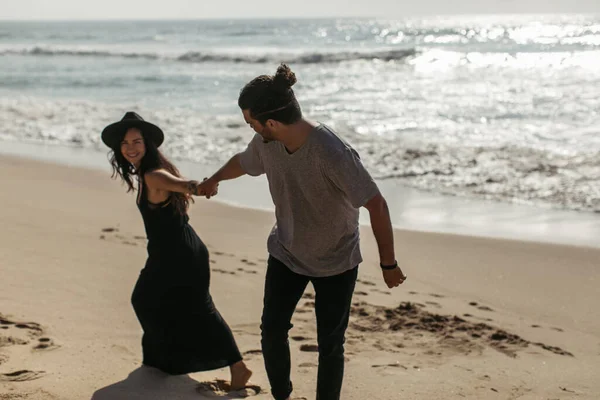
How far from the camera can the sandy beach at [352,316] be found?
12.8ft

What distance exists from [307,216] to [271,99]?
51 centimetres

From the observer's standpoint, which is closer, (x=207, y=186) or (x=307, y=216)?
(x=307, y=216)

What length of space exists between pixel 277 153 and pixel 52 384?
1695mm

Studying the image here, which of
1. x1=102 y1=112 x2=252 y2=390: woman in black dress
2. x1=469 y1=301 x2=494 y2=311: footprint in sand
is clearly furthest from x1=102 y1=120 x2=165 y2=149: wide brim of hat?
x1=469 y1=301 x2=494 y2=311: footprint in sand

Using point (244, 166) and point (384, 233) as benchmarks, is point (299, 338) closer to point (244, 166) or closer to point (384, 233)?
point (244, 166)

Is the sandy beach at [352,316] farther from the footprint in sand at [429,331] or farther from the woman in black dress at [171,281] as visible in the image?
the woman in black dress at [171,281]

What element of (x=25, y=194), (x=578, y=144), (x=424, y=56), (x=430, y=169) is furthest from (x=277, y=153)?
(x=424, y=56)

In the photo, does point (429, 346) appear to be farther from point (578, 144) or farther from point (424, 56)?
point (424, 56)

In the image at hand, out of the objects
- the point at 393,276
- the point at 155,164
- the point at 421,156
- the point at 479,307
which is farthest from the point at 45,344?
the point at 421,156

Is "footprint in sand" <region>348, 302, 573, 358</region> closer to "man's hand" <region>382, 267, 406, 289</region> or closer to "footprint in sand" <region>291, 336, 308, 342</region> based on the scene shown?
"footprint in sand" <region>291, 336, 308, 342</region>

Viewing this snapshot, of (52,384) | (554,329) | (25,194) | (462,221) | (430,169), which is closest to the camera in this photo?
(52,384)

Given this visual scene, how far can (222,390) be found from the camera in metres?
3.85

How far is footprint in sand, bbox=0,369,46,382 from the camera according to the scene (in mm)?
3740

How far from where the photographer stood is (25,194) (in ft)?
27.0
